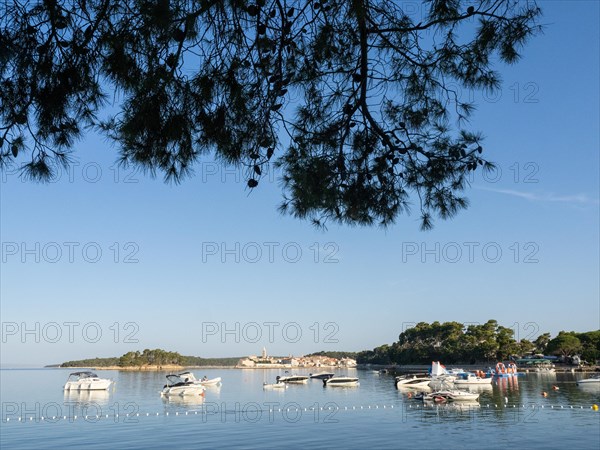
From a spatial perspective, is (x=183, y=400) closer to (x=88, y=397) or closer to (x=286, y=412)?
(x=88, y=397)

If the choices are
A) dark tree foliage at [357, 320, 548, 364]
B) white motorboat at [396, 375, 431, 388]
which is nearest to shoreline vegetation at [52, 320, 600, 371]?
dark tree foliage at [357, 320, 548, 364]

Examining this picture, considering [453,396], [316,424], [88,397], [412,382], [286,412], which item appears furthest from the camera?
[412,382]

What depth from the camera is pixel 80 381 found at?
2162 inches

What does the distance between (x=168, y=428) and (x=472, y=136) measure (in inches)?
1017

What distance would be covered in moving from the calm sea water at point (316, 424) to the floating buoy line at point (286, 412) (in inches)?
2.4

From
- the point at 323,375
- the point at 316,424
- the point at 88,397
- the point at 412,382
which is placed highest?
the point at 316,424

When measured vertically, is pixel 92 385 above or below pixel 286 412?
below

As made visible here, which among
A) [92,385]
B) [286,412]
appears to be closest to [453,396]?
[286,412]

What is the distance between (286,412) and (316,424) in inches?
265

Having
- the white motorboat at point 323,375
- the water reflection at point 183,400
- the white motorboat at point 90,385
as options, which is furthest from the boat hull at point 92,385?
the white motorboat at point 323,375

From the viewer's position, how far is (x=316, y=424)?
28156mm

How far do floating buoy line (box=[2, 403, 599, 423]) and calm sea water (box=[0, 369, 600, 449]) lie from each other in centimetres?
6

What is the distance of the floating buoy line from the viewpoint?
31297 mm

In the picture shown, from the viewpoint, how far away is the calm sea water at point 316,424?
22578 mm
